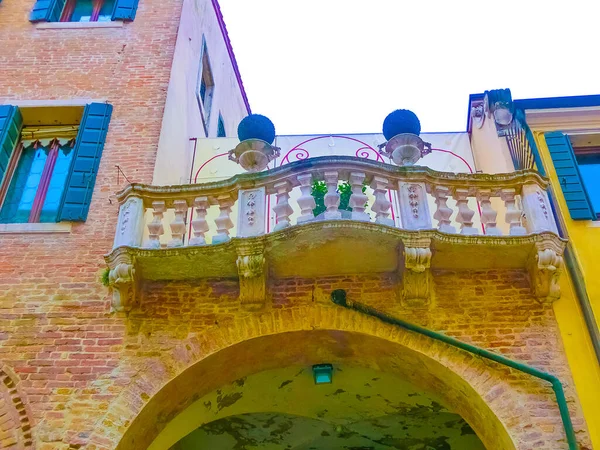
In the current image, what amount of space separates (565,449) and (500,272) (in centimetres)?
200

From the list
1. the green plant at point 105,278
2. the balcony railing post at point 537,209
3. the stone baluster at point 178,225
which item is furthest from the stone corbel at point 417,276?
the green plant at point 105,278

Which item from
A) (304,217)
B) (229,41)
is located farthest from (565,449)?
(229,41)

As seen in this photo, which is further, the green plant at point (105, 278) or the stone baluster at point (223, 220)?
the green plant at point (105, 278)

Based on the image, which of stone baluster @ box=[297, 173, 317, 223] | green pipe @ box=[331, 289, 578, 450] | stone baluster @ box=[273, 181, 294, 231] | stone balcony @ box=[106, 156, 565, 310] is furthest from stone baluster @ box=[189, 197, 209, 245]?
green pipe @ box=[331, 289, 578, 450]

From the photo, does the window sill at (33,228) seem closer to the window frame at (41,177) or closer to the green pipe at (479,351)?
the window frame at (41,177)

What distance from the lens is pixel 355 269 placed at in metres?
7.15

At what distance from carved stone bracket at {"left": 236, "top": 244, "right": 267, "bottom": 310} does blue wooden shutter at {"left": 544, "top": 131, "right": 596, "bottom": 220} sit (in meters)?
3.70

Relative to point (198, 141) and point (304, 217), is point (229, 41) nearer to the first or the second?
point (198, 141)

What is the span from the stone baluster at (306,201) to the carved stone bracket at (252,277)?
1.95ft

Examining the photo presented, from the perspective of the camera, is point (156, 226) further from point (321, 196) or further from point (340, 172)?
point (340, 172)

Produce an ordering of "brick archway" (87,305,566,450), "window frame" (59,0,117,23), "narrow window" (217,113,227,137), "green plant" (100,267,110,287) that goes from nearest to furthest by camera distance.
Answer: "brick archway" (87,305,566,450) < "green plant" (100,267,110,287) < "window frame" (59,0,117,23) < "narrow window" (217,113,227,137)

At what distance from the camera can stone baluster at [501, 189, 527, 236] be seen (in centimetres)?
688

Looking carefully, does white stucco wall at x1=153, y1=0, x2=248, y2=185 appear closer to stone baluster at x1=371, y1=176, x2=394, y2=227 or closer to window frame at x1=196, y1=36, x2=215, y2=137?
window frame at x1=196, y1=36, x2=215, y2=137

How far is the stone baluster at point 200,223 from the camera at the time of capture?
6953 mm
